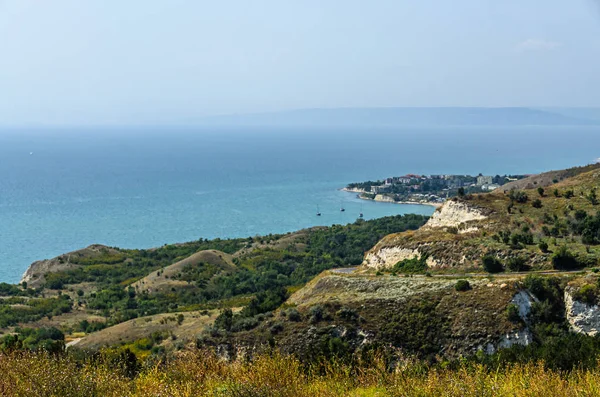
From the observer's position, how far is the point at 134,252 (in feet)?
378

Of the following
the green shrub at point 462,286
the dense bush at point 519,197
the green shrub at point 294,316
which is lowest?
the green shrub at point 294,316

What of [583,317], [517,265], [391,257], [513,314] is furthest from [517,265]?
[391,257]

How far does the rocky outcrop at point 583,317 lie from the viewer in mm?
31875

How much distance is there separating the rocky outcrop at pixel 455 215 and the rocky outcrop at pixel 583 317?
64.2ft

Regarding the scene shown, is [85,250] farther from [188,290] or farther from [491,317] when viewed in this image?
[491,317]

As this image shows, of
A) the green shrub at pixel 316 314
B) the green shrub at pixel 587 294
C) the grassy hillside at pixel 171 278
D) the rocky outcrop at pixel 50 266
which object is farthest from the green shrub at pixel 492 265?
the rocky outcrop at pixel 50 266

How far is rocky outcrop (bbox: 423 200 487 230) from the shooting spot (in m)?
53.2

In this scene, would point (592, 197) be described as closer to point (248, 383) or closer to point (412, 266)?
point (412, 266)

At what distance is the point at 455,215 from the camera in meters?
56.1

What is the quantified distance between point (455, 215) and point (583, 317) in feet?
79.6

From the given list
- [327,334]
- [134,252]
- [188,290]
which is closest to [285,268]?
[188,290]

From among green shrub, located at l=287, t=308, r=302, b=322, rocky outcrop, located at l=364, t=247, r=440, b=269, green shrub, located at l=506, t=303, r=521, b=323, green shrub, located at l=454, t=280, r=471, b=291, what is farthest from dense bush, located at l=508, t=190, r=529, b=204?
green shrub, located at l=287, t=308, r=302, b=322

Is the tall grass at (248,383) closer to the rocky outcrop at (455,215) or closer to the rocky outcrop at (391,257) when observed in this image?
the rocky outcrop at (391,257)

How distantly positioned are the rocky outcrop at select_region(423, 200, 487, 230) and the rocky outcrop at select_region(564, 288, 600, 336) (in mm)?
19575
